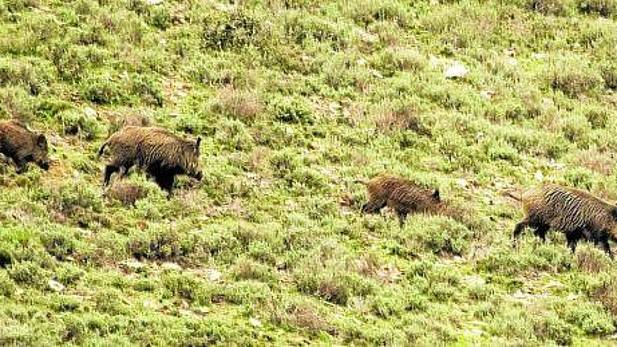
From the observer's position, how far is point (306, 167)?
17438mm

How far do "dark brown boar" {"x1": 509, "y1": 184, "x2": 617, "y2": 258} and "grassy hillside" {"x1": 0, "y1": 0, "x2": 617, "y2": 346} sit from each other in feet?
1.03

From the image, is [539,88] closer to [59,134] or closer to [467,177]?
[467,177]

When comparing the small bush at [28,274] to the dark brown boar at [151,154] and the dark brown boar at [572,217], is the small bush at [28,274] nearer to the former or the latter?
the dark brown boar at [151,154]

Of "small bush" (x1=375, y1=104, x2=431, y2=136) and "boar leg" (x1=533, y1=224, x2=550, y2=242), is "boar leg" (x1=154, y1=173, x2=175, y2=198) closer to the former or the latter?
"small bush" (x1=375, y1=104, x2=431, y2=136)

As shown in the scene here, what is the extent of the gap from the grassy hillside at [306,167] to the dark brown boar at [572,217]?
314mm

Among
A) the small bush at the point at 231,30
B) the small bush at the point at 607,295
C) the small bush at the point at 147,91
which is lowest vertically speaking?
the small bush at the point at 607,295

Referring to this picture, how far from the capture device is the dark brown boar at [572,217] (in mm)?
15734

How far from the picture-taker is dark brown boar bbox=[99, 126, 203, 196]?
617 inches

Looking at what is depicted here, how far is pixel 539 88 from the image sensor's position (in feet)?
72.1

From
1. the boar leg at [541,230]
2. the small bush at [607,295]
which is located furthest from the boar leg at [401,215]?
the small bush at [607,295]

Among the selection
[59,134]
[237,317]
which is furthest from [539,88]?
[237,317]

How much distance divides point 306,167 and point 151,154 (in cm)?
283

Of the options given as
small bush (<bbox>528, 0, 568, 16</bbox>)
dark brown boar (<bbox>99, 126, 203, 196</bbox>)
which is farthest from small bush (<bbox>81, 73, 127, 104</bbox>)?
small bush (<bbox>528, 0, 568, 16</bbox>)

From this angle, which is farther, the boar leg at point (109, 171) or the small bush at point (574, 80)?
the small bush at point (574, 80)
